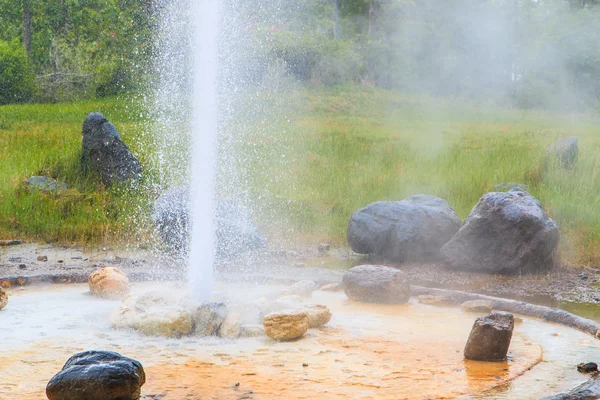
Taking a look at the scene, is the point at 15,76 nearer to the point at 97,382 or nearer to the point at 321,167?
the point at 321,167

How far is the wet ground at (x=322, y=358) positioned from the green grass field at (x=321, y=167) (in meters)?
3.08

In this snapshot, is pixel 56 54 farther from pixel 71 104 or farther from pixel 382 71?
pixel 382 71

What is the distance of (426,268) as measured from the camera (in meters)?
6.64

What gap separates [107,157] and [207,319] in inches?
225

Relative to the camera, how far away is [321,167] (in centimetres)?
1104

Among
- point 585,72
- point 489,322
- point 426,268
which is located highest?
point 585,72

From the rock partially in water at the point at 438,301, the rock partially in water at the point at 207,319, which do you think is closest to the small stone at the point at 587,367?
the rock partially in water at the point at 438,301

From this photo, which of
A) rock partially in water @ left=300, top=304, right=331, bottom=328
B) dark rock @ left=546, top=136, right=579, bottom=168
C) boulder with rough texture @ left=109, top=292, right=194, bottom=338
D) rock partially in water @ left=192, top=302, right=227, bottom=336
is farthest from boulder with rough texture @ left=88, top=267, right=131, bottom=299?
dark rock @ left=546, top=136, right=579, bottom=168

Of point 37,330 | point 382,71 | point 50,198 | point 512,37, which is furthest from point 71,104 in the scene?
point 37,330

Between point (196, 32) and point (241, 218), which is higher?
point (196, 32)

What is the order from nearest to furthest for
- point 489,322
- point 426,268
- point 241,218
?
point 489,322, point 426,268, point 241,218

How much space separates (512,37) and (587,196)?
6.41 m

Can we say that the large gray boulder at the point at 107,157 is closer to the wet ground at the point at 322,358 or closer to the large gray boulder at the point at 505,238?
the large gray boulder at the point at 505,238

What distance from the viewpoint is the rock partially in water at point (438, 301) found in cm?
490
